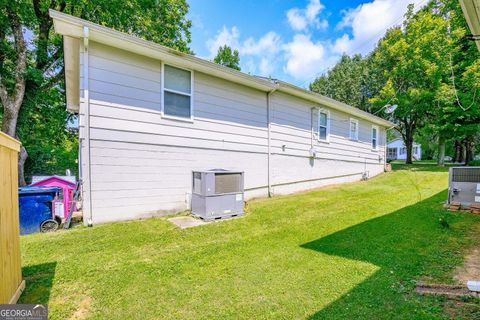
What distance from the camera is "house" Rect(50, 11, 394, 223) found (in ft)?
16.1

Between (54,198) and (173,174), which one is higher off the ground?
(173,174)

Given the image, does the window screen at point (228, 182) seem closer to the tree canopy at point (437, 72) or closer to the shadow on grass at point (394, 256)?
the shadow on grass at point (394, 256)

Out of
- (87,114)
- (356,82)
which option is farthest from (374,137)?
(87,114)

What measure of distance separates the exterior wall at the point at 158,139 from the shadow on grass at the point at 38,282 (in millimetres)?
1800

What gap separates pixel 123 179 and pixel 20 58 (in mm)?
7697

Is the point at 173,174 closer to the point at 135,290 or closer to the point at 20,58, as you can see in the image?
the point at 135,290

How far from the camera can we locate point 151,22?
12500mm

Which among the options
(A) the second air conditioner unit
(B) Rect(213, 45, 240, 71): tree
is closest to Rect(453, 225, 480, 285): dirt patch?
(A) the second air conditioner unit

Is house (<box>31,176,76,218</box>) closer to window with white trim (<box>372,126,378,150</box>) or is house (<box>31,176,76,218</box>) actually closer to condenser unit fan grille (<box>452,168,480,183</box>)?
condenser unit fan grille (<box>452,168,480,183</box>)

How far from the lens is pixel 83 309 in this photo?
2344mm

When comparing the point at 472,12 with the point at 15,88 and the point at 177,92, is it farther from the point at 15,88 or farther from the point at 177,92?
the point at 15,88

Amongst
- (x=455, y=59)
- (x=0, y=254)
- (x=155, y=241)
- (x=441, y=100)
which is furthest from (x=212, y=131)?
(x=455, y=59)

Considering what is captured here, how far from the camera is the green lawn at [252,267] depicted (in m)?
2.33

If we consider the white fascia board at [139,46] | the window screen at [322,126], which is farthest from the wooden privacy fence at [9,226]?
the window screen at [322,126]
